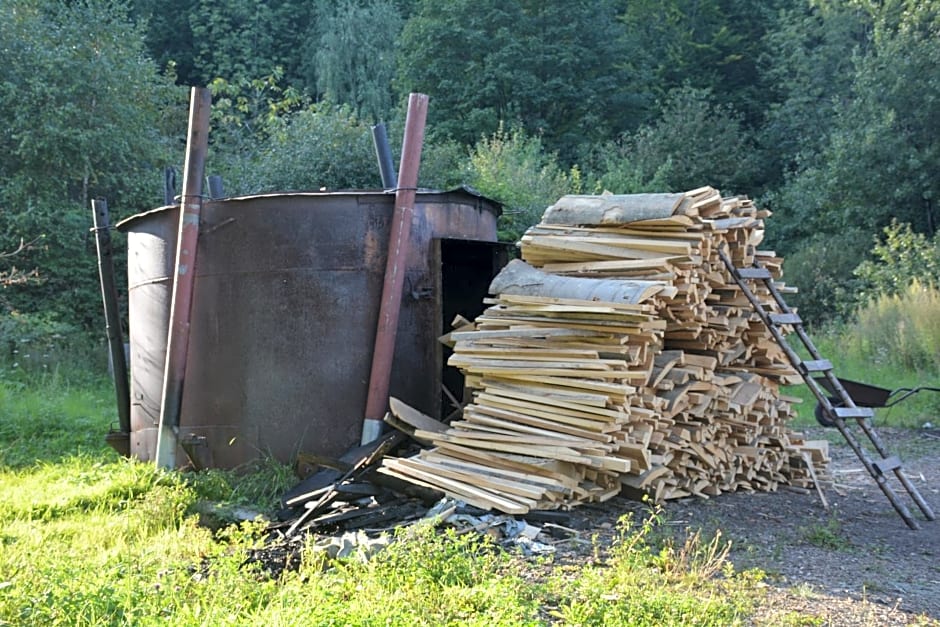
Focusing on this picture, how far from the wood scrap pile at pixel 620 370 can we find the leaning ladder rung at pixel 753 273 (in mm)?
123

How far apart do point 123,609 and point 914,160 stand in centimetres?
2105

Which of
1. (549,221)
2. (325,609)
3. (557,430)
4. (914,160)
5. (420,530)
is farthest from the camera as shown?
(914,160)

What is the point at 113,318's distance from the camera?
9445 mm

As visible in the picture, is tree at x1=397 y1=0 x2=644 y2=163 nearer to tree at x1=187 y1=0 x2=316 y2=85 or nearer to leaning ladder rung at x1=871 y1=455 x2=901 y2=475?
tree at x1=187 y1=0 x2=316 y2=85

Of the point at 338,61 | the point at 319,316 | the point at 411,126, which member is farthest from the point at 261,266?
the point at 338,61

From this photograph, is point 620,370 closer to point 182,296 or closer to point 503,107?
point 182,296

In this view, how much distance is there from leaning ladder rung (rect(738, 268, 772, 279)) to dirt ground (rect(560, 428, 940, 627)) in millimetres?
1671

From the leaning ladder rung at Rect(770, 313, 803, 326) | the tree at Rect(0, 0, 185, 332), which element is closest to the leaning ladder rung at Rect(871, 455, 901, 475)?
the leaning ladder rung at Rect(770, 313, 803, 326)

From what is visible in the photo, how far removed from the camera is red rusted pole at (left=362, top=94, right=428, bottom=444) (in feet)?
25.2

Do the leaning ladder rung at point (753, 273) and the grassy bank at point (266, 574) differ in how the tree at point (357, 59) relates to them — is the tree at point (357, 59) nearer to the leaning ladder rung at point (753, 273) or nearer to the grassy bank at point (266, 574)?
the leaning ladder rung at point (753, 273)

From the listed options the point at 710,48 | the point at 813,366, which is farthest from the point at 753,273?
the point at 710,48

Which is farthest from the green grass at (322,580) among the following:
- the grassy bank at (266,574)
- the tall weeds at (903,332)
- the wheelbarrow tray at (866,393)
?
the tall weeds at (903,332)

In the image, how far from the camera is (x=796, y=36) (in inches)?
1127

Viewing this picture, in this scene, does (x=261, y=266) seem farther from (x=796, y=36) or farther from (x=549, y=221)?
(x=796, y=36)
